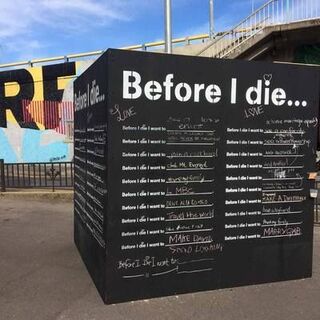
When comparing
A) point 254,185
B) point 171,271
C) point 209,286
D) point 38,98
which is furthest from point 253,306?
point 38,98

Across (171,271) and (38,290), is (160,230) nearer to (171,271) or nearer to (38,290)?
(171,271)

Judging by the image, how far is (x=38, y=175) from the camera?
516 inches

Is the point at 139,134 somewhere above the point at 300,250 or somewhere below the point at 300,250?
above

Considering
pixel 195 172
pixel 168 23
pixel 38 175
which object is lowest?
pixel 38 175

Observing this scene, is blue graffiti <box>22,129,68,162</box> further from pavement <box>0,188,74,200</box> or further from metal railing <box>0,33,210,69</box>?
pavement <box>0,188,74,200</box>

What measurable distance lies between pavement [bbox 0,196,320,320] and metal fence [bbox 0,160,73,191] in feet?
18.2

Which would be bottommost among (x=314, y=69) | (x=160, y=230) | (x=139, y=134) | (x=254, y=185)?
(x=160, y=230)

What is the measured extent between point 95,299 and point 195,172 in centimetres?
159

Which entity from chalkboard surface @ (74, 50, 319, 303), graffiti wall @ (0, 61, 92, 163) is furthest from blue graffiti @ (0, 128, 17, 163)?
chalkboard surface @ (74, 50, 319, 303)

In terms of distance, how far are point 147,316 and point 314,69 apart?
3.06m

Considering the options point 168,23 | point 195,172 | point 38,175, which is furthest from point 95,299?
point 168,23

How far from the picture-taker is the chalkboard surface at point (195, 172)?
15.4ft

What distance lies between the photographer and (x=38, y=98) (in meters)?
21.6

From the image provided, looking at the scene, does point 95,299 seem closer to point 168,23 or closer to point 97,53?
point 168,23
